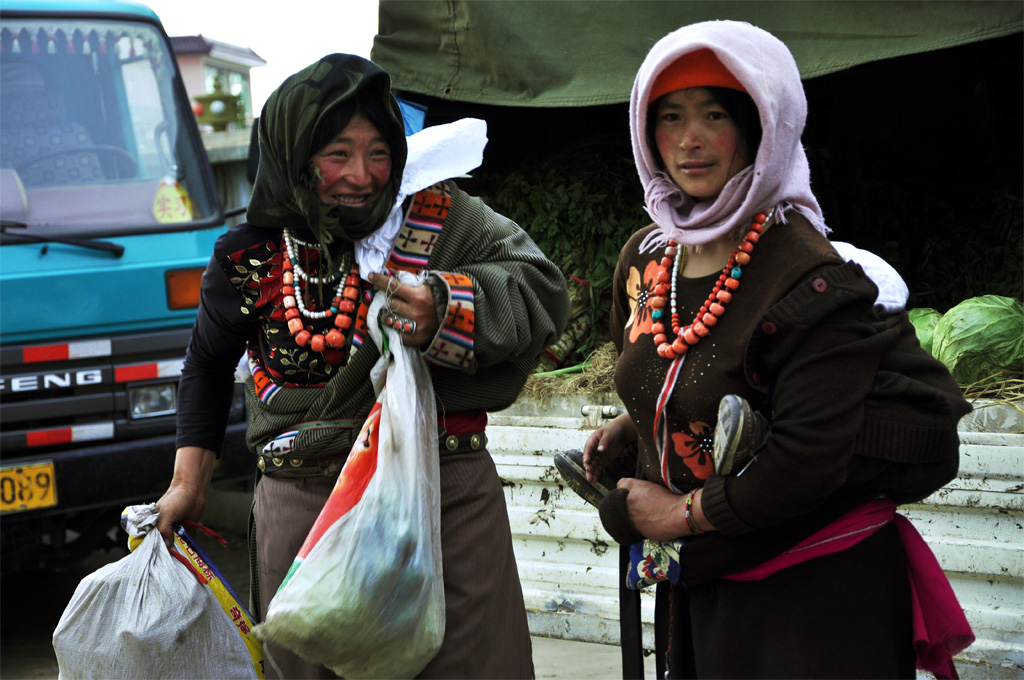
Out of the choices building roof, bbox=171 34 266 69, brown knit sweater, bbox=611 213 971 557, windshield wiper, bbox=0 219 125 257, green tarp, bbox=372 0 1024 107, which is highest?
building roof, bbox=171 34 266 69

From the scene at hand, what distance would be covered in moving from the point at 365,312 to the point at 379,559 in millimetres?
528

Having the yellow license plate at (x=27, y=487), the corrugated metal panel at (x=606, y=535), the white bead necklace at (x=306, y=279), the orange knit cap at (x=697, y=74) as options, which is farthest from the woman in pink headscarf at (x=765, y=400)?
the yellow license plate at (x=27, y=487)

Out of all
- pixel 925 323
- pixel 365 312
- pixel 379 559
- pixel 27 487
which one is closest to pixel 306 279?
pixel 365 312

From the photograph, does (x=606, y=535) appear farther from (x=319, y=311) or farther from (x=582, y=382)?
(x=319, y=311)

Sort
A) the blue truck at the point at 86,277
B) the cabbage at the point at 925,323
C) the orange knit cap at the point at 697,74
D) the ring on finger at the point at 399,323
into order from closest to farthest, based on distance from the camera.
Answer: the orange knit cap at the point at 697,74
the ring on finger at the point at 399,323
the cabbage at the point at 925,323
the blue truck at the point at 86,277

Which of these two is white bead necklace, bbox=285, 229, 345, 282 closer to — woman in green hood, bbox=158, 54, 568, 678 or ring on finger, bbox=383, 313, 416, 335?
woman in green hood, bbox=158, 54, 568, 678

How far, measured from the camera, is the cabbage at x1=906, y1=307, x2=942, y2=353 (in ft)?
12.0

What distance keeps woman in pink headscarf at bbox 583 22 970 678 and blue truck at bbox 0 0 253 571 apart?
297 cm

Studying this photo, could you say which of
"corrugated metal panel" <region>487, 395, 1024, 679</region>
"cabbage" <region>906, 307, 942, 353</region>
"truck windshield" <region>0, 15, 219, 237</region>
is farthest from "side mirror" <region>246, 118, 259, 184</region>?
"cabbage" <region>906, 307, 942, 353</region>

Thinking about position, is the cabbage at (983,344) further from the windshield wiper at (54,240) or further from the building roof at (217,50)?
the building roof at (217,50)

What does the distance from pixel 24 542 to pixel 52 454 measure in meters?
0.39

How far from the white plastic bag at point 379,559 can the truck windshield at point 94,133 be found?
281 cm

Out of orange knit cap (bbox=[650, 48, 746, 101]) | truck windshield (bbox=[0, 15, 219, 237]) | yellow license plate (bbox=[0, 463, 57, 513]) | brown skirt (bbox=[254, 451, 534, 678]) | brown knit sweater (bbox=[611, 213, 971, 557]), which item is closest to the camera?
brown knit sweater (bbox=[611, 213, 971, 557])

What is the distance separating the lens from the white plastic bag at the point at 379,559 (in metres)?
1.73
